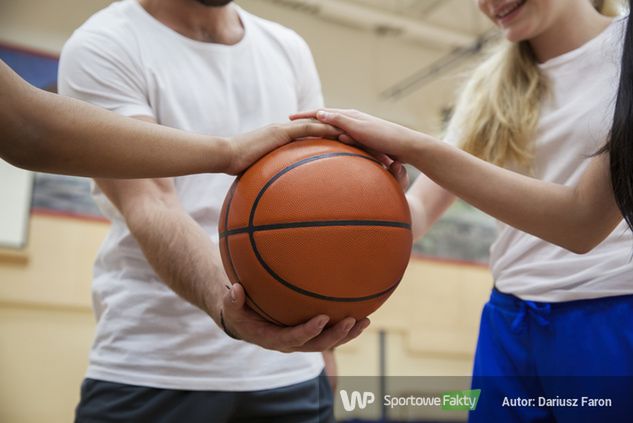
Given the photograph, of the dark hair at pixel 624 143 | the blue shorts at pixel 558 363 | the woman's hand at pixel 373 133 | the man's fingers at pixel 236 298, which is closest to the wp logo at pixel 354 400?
the blue shorts at pixel 558 363

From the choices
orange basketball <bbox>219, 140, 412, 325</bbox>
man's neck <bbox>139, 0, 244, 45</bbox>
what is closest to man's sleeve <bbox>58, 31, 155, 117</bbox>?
man's neck <bbox>139, 0, 244, 45</bbox>

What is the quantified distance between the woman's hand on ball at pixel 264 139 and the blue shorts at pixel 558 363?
67 cm

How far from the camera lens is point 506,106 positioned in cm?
172

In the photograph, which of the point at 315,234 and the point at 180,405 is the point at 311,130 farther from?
the point at 180,405

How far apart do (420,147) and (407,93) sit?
631 cm

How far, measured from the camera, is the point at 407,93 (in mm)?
7422

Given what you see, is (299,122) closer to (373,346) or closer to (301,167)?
(301,167)

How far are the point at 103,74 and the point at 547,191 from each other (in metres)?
1.09

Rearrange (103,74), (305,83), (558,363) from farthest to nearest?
1. (305,83)
2. (103,74)
3. (558,363)

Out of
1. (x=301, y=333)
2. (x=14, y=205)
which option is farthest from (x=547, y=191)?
(x=14, y=205)

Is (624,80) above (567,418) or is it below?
above

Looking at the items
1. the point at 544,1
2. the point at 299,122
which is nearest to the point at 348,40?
the point at 544,1

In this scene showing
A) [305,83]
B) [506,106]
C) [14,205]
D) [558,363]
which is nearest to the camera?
[558,363]

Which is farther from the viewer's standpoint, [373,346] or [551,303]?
[373,346]
